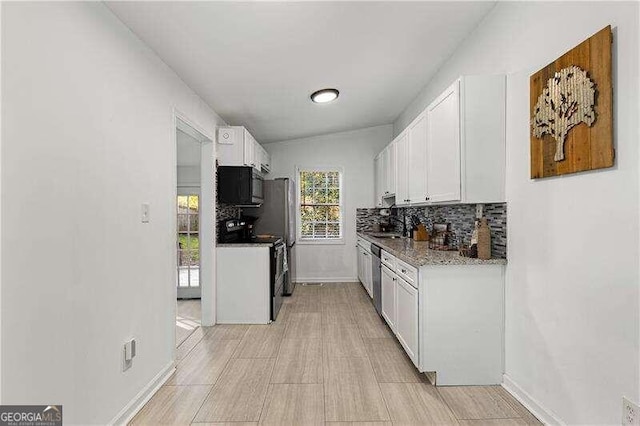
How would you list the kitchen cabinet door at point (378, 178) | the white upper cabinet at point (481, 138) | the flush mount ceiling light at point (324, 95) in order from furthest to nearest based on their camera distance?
the kitchen cabinet door at point (378, 178) → the flush mount ceiling light at point (324, 95) → the white upper cabinet at point (481, 138)

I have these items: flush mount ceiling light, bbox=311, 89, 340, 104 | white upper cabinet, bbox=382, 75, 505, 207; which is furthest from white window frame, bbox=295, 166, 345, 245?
Result: white upper cabinet, bbox=382, 75, 505, 207

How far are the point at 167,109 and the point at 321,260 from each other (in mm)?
4041

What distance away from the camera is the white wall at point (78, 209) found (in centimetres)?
138

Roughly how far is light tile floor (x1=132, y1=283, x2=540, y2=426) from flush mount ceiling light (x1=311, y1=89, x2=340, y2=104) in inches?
101

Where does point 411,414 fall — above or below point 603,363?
below

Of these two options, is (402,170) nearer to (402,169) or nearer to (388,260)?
(402,169)

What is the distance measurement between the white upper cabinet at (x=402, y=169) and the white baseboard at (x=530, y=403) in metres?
1.97

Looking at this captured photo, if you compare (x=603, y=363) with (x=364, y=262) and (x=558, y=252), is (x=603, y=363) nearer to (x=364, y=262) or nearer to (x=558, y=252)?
(x=558, y=252)

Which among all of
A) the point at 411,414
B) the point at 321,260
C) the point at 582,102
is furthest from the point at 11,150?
the point at 321,260

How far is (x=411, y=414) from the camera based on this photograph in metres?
2.11

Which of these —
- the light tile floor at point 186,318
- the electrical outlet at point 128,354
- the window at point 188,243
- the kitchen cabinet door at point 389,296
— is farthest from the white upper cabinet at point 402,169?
the window at point 188,243

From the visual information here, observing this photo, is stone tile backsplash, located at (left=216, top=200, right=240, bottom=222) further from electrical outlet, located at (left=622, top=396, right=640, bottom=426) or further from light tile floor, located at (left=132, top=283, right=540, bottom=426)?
electrical outlet, located at (left=622, top=396, right=640, bottom=426)

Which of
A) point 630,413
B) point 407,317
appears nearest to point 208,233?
point 407,317

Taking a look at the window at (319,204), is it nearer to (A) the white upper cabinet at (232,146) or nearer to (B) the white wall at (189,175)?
(B) the white wall at (189,175)
